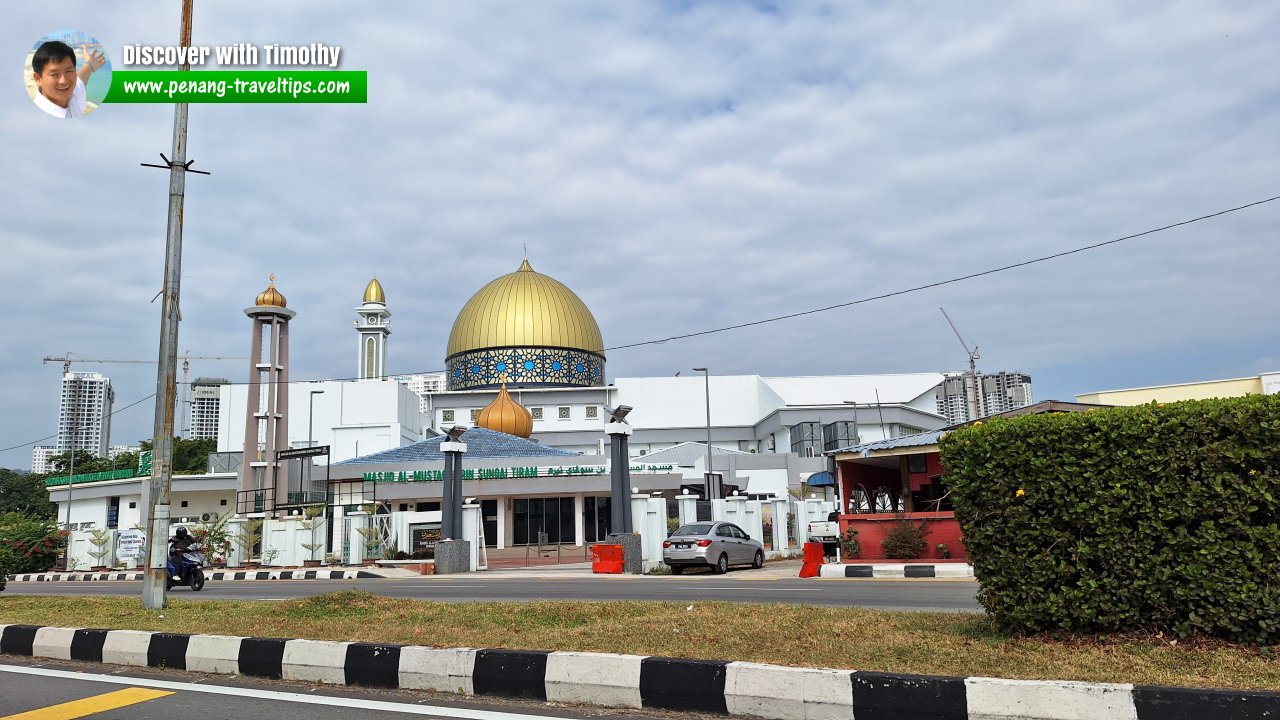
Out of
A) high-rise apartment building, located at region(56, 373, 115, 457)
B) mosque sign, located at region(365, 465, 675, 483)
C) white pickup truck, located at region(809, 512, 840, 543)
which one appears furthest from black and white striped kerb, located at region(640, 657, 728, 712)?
high-rise apartment building, located at region(56, 373, 115, 457)

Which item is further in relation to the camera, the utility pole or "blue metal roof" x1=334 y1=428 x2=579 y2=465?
"blue metal roof" x1=334 y1=428 x2=579 y2=465

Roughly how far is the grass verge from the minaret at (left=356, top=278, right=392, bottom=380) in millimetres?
49187

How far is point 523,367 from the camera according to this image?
57875mm

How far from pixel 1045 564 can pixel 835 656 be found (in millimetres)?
1559

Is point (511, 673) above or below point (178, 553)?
below

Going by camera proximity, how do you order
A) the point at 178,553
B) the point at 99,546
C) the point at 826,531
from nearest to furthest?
the point at 178,553 → the point at 826,531 → the point at 99,546

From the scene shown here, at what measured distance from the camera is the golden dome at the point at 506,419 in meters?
47.6

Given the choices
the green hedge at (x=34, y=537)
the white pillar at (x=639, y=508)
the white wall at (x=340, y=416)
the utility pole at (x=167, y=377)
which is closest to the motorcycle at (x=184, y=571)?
the utility pole at (x=167, y=377)

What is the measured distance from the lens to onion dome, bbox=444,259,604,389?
57875 millimetres

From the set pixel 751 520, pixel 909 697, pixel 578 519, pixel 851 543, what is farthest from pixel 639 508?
pixel 909 697

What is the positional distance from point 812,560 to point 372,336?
46.5m

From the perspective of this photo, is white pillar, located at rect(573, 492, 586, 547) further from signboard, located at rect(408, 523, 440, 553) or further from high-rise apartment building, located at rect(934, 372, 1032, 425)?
high-rise apartment building, located at rect(934, 372, 1032, 425)

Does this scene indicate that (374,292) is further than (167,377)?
Yes

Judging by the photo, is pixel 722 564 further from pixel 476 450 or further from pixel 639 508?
pixel 476 450
